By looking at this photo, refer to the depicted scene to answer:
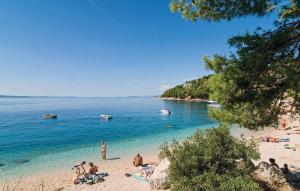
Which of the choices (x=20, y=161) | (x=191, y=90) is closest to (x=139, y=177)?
(x=20, y=161)

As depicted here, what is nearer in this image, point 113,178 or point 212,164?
point 212,164

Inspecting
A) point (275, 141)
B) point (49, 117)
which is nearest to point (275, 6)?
point (275, 141)

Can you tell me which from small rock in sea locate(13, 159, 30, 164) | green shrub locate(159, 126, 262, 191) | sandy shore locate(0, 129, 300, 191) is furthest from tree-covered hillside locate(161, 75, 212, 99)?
green shrub locate(159, 126, 262, 191)

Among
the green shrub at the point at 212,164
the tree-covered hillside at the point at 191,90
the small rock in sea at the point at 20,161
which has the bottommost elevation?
the small rock in sea at the point at 20,161

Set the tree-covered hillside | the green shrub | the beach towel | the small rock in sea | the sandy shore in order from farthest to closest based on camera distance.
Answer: the tree-covered hillside → the small rock in sea → the beach towel → the sandy shore → the green shrub

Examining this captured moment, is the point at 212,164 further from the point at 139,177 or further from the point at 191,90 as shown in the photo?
the point at 191,90

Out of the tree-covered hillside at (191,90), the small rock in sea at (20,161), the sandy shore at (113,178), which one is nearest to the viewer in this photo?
A: the sandy shore at (113,178)

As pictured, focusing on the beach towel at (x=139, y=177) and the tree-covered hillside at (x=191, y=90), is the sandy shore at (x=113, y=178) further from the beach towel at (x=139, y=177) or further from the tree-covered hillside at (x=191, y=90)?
the tree-covered hillside at (x=191, y=90)

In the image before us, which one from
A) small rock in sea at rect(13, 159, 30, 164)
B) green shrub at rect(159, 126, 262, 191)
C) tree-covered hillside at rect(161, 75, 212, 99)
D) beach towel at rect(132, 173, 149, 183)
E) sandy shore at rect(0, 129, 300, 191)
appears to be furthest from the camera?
tree-covered hillside at rect(161, 75, 212, 99)

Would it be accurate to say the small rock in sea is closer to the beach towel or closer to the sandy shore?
the sandy shore

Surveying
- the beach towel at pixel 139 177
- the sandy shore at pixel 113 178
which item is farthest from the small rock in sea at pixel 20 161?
the beach towel at pixel 139 177

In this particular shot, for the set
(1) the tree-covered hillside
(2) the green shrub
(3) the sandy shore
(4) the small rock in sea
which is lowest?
(4) the small rock in sea

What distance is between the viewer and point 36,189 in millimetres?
16922

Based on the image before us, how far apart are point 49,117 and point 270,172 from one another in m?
64.7
